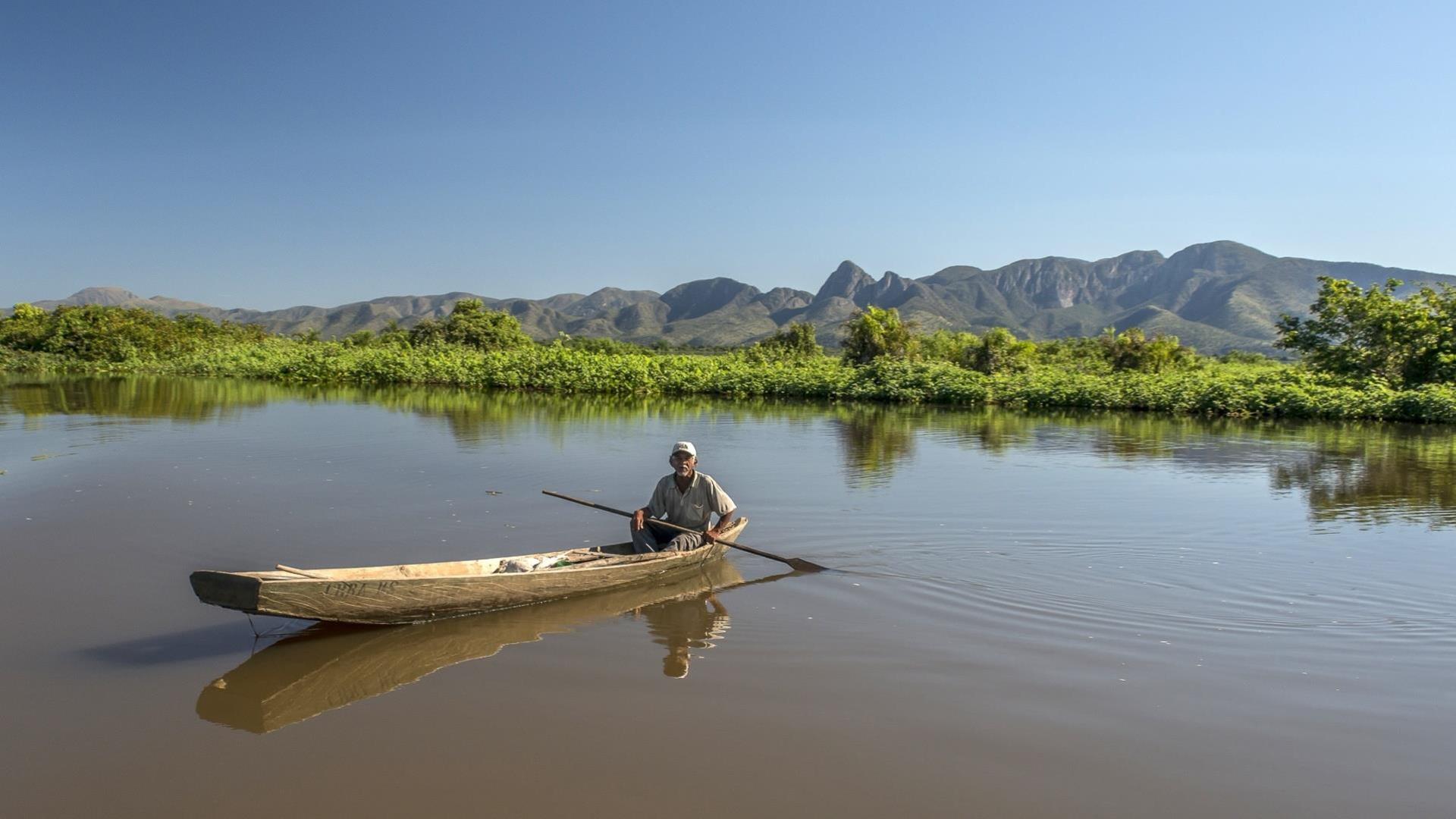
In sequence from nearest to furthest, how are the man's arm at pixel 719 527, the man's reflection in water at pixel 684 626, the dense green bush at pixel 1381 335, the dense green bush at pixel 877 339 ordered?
the man's reflection in water at pixel 684 626
the man's arm at pixel 719 527
the dense green bush at pixel 1381 335
the dense green bush at pixel 877 339

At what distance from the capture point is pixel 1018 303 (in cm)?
15612

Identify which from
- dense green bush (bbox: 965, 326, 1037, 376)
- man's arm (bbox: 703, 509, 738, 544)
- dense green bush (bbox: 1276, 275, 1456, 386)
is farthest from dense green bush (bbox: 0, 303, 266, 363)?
dense green bush (bbox: 1276, 275, 1456, 386)

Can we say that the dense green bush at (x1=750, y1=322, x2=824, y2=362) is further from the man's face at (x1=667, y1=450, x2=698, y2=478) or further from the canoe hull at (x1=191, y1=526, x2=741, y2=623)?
the canoe hull at (x1=191, y1=526, x2=741, y2=623)

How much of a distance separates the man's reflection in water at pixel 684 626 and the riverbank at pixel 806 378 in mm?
23033

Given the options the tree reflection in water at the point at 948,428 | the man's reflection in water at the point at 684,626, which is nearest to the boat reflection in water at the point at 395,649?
the man's reflection in water at the point at 684,626

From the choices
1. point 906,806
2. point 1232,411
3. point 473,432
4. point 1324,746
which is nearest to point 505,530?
point 906,806

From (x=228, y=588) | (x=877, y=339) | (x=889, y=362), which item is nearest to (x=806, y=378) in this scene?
(x=889, y=362)

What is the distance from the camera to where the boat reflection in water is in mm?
4840

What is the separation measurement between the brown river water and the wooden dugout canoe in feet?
0.55

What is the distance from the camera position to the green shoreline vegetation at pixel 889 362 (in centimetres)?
2516

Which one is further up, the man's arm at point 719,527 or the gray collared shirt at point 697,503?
the gray collared shirt at point 697,503

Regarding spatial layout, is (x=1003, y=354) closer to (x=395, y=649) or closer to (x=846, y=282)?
(x=395, y=649)

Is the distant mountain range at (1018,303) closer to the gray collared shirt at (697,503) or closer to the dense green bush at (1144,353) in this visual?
the dense green bush at (1144,353)

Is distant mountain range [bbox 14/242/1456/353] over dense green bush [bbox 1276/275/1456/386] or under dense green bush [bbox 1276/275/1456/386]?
over
